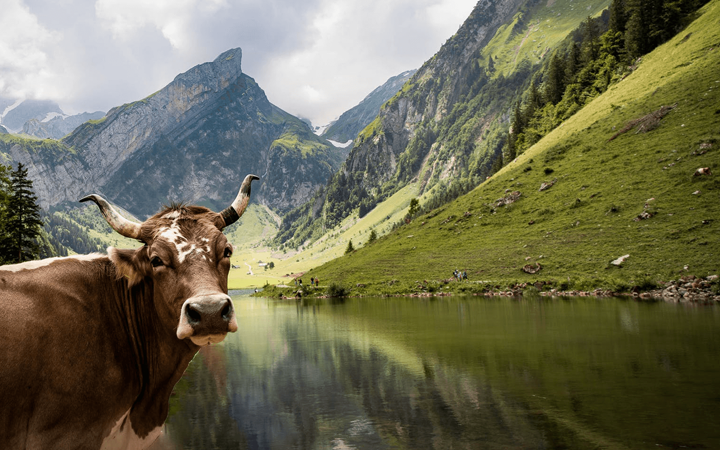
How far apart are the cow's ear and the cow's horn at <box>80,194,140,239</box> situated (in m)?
0.21

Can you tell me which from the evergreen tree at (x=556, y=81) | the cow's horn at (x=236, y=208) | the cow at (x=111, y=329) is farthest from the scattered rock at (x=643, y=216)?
the evergreen tree at (x=556, y=81)

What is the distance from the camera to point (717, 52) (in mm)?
64188

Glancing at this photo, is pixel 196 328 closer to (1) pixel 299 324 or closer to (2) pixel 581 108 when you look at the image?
(1) pixel 299 324

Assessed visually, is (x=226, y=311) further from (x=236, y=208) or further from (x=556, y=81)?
(x=556, y=81)

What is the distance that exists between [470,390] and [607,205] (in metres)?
52.7

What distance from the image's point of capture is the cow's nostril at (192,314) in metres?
4.06

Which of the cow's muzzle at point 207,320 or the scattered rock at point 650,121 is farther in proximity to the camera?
the scattered rock at point 650,121

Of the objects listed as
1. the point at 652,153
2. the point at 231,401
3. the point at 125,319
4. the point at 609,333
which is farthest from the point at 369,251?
the point at 125,319

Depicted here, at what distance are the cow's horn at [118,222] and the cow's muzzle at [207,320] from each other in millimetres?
1450

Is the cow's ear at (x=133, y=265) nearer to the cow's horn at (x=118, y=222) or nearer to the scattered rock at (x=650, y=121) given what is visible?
the cow's horn at (x=118, y=222)

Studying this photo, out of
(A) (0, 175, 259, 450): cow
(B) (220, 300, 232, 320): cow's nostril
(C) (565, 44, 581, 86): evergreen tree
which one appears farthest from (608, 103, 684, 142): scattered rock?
(B) (220, 300, 232, 320): cow's nostril

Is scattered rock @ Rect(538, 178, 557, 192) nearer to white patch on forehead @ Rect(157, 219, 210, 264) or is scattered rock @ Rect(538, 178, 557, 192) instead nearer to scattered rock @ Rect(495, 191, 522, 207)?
scattered rock @ Rect(495, 191, 522, 207)

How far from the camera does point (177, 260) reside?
4.68 meters

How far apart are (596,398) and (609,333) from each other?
33.3 feet
